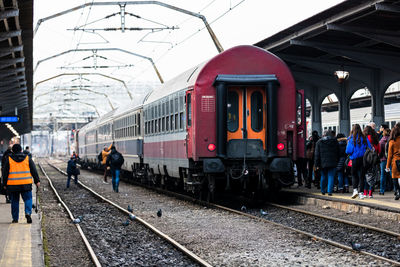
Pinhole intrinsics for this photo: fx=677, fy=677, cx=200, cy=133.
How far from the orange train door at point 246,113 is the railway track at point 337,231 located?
164 centimetres

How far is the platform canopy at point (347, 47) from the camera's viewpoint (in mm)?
16438

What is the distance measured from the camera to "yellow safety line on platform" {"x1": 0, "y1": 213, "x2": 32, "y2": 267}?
7894mm

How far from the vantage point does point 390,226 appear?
440 inches

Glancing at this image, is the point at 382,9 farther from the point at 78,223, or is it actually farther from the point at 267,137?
the point at 78,223

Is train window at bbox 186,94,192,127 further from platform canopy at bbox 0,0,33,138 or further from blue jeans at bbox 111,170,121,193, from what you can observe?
blue jeans at bbox 111,170,121,193

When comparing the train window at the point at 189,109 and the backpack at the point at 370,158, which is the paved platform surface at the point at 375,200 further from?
the train window at the point at 189,109

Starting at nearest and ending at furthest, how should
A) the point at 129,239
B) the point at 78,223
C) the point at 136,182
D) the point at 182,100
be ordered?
the point at 129,239, the point at 78,223, the point at 182,100, the point at 136,182

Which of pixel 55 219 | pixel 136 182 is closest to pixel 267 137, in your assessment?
pixel 55 219

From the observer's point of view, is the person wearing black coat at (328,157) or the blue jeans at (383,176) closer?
the blue jeans at (383,176)

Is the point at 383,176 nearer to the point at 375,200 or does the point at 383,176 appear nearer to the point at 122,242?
the point at 375,200

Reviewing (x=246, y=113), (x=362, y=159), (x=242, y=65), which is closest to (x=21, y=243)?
(x=246, y=113)

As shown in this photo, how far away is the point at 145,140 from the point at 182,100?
6.02 m

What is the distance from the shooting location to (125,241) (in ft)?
34.7

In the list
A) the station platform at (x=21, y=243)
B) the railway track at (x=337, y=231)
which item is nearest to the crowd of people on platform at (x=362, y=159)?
the railway track at (x=337, y=231)
